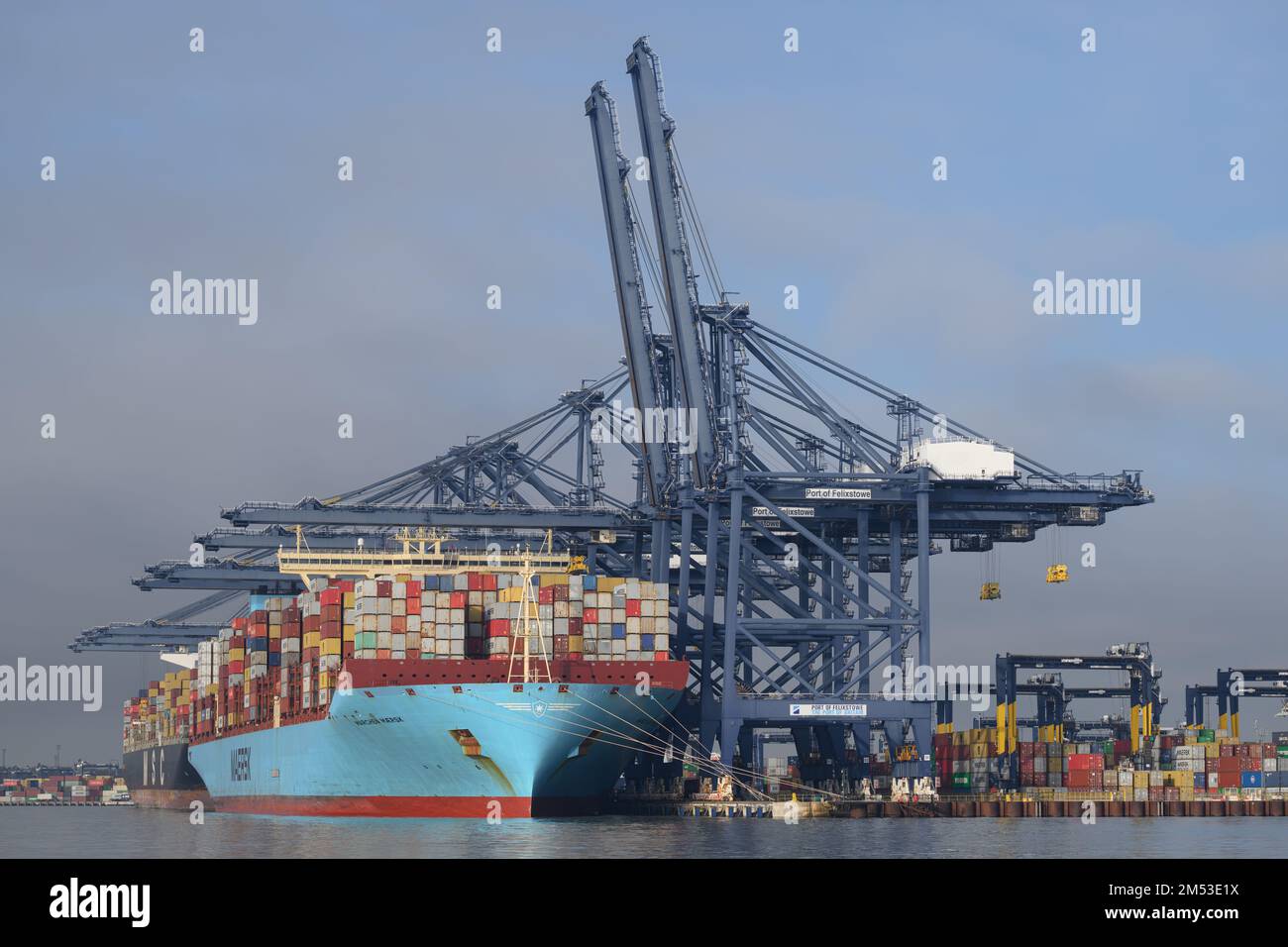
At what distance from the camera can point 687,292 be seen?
87.8 meters

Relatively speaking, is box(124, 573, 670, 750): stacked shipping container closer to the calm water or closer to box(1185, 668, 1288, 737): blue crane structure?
the calm water

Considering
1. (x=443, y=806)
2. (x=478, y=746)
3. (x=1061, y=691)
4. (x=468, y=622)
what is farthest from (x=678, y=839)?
(x=1061, y=691)

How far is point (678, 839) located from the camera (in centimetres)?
6075

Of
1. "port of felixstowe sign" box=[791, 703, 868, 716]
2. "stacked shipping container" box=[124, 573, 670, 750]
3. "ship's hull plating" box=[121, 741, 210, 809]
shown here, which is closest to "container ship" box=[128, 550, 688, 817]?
"stacked shipping container" box=[124, 573, 670, 750]

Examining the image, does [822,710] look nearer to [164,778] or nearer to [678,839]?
[678,839]

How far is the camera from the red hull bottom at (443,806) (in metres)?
70.1

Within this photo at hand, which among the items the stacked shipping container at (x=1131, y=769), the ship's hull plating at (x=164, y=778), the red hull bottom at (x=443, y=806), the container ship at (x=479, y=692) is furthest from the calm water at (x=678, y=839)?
the ship's hull plating at (x=164, y=778)

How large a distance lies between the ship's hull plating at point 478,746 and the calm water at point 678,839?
1150 millimetres

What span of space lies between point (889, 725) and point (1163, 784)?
16347 mm

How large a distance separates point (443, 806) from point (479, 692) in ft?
18.9

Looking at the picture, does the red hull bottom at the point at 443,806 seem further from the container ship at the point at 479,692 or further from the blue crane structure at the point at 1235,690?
the blue crane structure at the point at 1235,690
